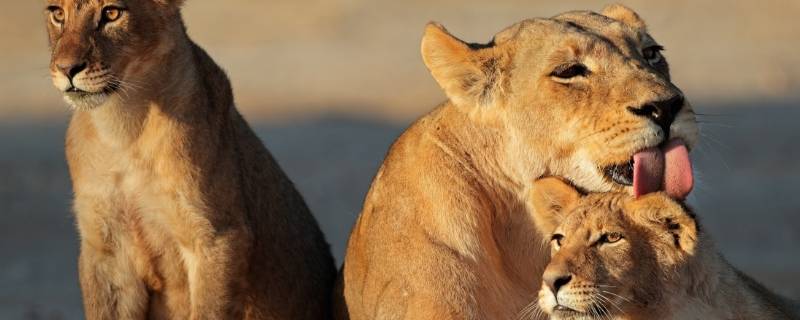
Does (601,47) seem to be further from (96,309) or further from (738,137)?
(738,137)

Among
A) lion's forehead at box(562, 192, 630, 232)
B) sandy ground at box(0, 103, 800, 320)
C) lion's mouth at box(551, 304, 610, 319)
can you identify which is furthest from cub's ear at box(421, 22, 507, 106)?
sandy ground at box(0, 103, 800, 320)

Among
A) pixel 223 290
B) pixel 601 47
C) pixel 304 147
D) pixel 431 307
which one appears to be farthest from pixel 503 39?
pixel 304 147

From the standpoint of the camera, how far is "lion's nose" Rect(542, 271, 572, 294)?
219 inches

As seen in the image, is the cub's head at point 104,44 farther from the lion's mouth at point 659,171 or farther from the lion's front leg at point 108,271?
the lion's mouth at point 659,171

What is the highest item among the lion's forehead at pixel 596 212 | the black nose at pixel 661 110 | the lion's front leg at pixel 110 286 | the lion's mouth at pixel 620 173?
the black nose at pixel 661 110

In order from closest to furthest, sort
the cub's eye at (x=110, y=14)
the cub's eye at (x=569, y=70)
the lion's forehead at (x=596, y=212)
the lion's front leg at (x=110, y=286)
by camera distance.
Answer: the cub's eye at (x=569, y=70)
the lion's forehead at (x=596, y=212)
the cub's eye at (x=110, y=14)
the lion's front leg at (x=110, y=286)

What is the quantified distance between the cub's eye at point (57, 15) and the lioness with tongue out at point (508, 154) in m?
1.37

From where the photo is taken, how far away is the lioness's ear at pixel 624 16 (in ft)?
20.0

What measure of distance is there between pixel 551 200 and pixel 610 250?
0.87 ft

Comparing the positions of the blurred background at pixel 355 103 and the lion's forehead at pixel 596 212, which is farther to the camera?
the blurred background at pixel 355 103

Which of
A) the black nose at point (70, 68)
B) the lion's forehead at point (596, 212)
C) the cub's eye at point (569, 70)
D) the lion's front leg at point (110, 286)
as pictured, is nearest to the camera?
the cub's eye at point (569, 70)

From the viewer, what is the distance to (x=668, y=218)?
5.65 meters

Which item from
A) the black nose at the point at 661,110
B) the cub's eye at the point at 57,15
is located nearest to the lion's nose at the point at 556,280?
the black nose at the point at 661,110

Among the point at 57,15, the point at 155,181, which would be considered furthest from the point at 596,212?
the point at 57,15
